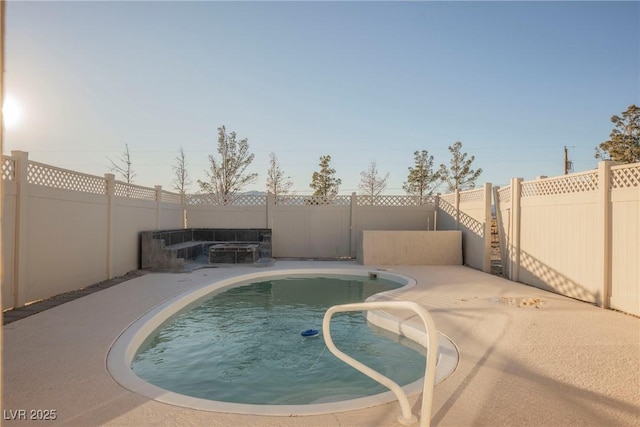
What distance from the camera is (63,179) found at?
6551mm

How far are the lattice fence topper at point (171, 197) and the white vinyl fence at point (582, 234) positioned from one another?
927cm

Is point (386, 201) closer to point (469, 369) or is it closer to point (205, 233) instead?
point (205, 233)

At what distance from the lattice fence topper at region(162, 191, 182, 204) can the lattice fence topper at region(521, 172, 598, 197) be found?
9.46 metres

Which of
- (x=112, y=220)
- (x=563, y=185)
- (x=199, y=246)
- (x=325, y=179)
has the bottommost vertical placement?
(x=199, y=246)

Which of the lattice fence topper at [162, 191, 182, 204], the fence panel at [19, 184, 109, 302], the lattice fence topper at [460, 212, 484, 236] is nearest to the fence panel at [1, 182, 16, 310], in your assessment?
the fence panel at [19, 184, 109, 302]

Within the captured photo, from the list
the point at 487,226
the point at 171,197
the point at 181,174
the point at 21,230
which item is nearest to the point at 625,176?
the point at 487,226

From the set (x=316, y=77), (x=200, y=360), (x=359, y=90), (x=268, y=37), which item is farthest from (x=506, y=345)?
(x=359, y=90)

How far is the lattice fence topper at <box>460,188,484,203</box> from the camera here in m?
9.61

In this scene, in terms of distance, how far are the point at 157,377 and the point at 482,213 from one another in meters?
8.28

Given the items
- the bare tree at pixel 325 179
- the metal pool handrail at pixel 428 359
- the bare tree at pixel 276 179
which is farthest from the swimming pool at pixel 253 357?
the bare tree at pixel 276 179

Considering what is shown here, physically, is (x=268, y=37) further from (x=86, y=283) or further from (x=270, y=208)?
(x=86, y=283)

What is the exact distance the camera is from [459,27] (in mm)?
8570

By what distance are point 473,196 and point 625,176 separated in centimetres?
463

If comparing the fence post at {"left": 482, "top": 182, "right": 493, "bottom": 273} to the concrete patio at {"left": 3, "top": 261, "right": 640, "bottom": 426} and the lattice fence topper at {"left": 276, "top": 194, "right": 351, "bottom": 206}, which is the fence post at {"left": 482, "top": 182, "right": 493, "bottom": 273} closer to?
the concrete patio at {"left": 3, "top": 261, "right": 640, "bottom": 426}
